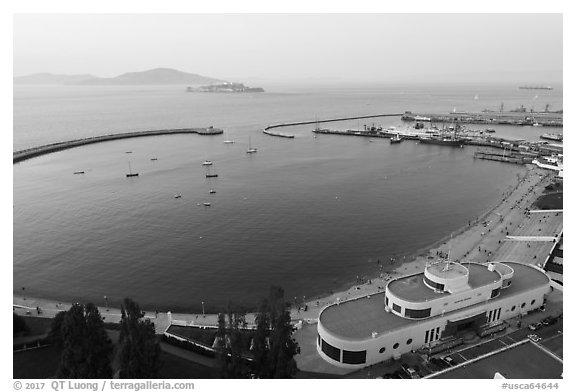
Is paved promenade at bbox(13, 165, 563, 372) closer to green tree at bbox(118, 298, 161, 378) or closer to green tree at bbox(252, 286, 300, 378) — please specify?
green tree at bbox(252, 286, 300, 378)

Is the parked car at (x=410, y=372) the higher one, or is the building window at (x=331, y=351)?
the building window at (x=331, y=351)

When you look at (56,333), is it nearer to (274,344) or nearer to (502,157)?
(274,344)

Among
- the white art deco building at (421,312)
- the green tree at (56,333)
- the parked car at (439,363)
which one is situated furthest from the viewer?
the green tree at (56,333)

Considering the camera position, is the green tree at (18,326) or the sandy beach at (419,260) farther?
the sandy beach at (419,260)

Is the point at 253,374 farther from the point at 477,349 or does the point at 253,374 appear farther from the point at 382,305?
the point at 477,349

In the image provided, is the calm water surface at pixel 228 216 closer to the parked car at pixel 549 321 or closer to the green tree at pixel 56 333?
the green tree at pixel 56 333

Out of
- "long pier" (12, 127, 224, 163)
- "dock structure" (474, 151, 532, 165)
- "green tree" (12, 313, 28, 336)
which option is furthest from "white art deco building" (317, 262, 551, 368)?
"long pier" (12, 127, 224, 163)

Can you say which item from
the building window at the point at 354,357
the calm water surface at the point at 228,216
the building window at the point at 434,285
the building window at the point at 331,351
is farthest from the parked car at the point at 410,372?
the calm water surface at the point at 228,216
